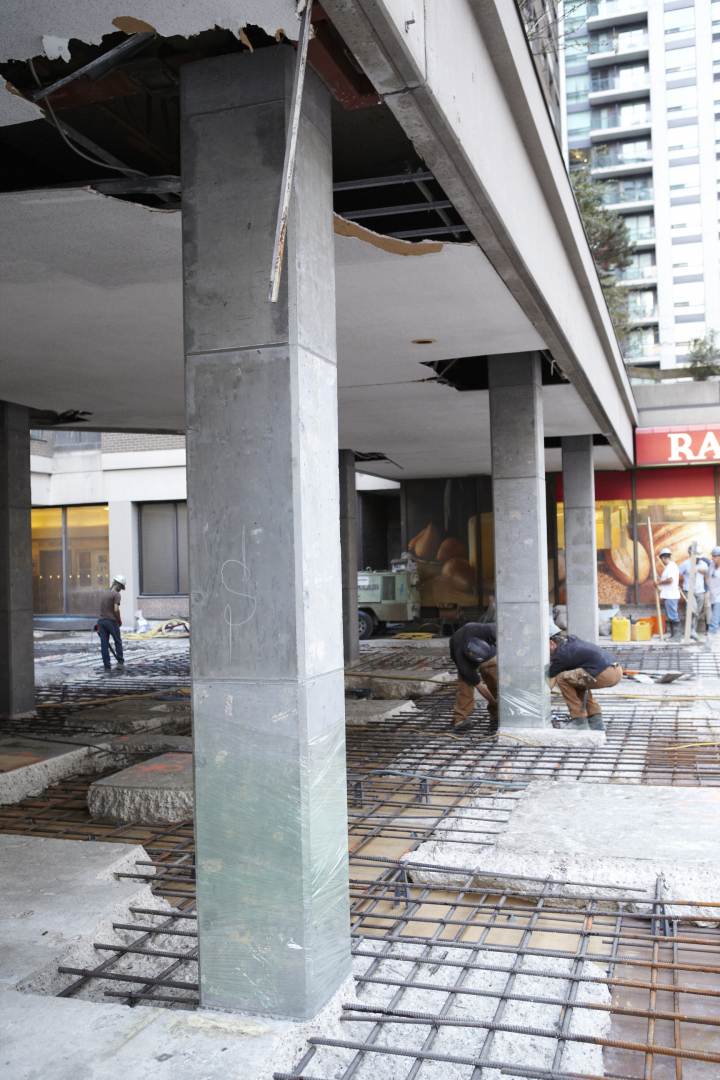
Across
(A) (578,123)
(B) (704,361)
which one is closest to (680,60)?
(A) (578,123)

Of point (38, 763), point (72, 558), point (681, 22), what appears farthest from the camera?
point (681, 22)

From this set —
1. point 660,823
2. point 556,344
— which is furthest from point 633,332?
point 660,823

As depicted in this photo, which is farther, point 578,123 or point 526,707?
point 578,123

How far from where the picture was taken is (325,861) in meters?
3.57

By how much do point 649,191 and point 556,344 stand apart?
7871 centimetres

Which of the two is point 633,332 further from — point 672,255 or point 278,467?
point 278,467

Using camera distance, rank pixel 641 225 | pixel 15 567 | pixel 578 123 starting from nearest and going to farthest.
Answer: pixel 15 567
pixel 641 225
pixel 578 123

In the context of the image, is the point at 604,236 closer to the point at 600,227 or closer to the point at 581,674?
the point at 600,227

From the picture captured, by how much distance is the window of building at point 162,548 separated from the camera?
28.1m

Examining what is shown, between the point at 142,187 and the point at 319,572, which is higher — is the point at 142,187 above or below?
above

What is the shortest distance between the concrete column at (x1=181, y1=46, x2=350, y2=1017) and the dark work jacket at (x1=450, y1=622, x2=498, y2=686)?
6508 millimetres

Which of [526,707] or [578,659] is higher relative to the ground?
[578,659]

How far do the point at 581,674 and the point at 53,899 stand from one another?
20.3 feet

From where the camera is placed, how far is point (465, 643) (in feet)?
33.2
